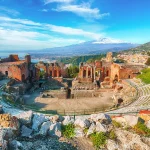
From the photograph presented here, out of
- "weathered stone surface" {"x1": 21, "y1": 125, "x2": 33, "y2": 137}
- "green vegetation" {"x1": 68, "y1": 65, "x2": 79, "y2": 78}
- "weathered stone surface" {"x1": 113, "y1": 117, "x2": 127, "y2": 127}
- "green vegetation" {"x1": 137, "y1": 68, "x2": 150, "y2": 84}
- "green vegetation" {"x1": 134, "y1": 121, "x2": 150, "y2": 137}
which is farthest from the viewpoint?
"green vegetation" {"x1": 68, "y1": 65, "x2": 79, "y2": 78}

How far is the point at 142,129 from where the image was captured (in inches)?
484

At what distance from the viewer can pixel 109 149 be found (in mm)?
10984

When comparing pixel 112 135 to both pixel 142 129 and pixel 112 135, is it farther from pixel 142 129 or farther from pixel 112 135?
pixel 142 129

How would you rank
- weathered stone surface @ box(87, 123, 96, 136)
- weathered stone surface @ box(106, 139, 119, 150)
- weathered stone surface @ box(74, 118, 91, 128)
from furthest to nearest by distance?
weathered stone surface @ box(74, 118, 91, 128), weathered stone surface @ box(87, 123, 96, 136), weathered stone surface @ box(106, 139, 119, 150)

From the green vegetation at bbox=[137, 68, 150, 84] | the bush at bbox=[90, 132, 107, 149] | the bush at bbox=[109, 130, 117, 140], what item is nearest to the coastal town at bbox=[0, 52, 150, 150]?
the bush at bbox=[109, 130, 117, 140]

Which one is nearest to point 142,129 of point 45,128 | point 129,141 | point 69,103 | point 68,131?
point 129,141

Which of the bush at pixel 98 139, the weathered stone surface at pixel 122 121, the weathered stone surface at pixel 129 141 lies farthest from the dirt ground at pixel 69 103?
the weathered stone surface at pixel 129 141

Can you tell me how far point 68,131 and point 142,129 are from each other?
4838mm

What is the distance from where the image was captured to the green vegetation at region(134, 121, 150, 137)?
12141mm

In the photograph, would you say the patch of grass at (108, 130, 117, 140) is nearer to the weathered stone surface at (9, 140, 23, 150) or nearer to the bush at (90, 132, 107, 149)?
the bush at (90, 132, 107, 149)

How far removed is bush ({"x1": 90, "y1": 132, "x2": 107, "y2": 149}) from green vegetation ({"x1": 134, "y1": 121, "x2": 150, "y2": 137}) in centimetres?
223

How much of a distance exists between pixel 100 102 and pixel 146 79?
11205mm

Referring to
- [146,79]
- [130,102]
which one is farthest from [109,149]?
[146,79]

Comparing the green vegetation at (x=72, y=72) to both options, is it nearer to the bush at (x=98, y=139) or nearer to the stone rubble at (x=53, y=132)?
the stone rubble at (x=53, y=132)
